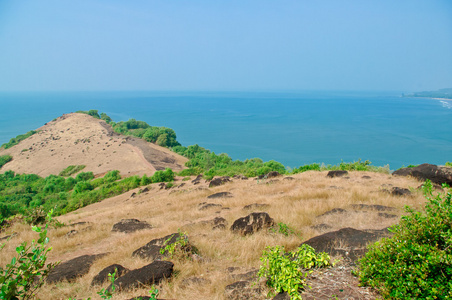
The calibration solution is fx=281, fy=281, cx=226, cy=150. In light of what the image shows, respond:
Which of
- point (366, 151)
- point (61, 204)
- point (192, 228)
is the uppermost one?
point (192, 228)

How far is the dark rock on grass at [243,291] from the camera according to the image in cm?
445

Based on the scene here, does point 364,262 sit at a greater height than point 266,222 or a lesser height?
greater

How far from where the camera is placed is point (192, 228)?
9281 mm

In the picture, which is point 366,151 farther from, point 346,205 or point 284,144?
point 346,205

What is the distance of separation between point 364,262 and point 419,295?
38.8 inches

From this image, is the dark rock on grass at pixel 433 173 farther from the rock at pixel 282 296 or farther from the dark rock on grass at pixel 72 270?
the dark rock on grass at pixel 72 270

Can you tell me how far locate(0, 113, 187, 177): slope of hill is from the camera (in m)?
50.3

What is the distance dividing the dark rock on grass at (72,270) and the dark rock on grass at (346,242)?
5.43 meters

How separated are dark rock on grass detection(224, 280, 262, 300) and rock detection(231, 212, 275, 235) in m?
3.20

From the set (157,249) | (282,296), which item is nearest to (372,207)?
(282,296)

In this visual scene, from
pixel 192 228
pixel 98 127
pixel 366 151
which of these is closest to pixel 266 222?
pixel 192 228

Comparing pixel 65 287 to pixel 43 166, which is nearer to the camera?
pixel 65 287

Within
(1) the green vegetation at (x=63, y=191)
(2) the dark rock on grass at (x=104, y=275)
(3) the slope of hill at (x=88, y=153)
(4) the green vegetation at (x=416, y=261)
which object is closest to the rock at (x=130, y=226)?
(2) the dark rock on grass at (x=104, y=275)

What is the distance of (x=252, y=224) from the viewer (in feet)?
26.9
